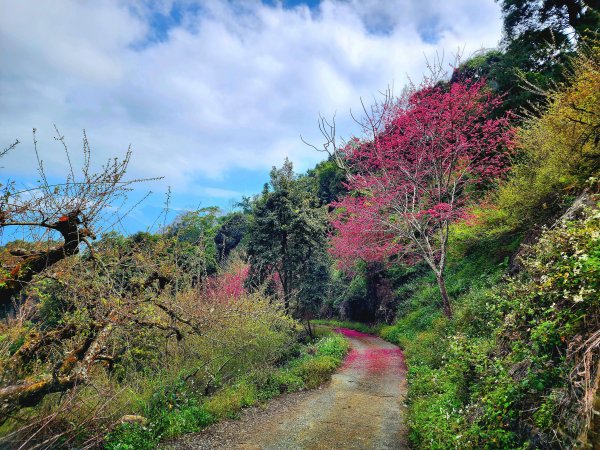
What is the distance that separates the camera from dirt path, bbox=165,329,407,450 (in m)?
6.03

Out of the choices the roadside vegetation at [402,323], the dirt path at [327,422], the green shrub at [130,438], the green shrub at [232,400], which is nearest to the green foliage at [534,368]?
the roadside vegetation at [402,323]

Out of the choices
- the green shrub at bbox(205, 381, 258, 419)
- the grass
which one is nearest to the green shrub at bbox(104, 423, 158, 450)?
the grass

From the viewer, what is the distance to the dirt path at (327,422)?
19.8 feet

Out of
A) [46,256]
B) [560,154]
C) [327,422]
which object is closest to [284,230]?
[327,422]

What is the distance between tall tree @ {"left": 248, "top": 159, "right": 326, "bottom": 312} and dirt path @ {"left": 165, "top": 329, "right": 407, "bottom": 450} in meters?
8.11

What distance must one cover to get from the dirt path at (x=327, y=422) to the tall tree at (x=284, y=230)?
8.11 metres

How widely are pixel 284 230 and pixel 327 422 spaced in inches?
428

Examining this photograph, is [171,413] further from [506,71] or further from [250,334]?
[506,71]

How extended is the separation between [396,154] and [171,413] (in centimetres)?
1036

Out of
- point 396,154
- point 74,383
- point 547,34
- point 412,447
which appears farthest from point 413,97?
point 74,383

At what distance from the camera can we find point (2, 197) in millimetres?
3789

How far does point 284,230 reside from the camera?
1688cm

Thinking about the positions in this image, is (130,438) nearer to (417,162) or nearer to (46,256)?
(46,256)

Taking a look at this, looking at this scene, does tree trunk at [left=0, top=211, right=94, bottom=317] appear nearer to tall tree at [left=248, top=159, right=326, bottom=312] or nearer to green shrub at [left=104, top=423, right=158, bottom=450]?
green shrub at [left=104, top=423, right=158, bottom=450]
